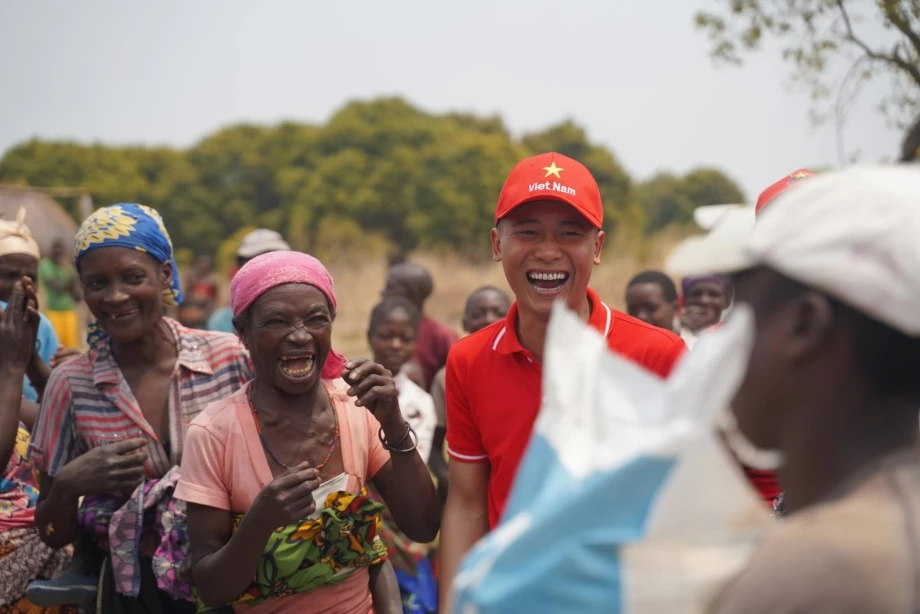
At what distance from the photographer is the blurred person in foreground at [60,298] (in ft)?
41.9

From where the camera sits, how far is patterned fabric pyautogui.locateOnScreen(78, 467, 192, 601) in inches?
126

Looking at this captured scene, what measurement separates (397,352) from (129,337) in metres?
2.50

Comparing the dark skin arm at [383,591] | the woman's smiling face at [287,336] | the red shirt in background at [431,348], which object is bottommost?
the dark skin arm at [383,591]

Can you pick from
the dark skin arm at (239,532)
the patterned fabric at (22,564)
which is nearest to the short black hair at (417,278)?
the patterned fabric at (22,564)

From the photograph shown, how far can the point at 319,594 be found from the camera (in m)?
3.07

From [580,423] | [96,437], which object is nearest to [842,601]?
[580,423]

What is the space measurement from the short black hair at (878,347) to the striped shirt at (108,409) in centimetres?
248

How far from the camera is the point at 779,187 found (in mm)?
3189

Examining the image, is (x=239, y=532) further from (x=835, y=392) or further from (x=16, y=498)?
(x=835, y=392)

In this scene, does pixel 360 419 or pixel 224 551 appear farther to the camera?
pixel 360 419

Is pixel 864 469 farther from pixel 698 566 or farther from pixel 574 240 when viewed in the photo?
pixel 574 240

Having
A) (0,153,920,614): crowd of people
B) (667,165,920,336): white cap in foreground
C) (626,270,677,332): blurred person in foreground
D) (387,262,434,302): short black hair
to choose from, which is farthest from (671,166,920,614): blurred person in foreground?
(387,262,434,302): short black hair

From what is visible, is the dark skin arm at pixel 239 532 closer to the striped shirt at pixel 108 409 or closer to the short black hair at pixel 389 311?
the striped shirt at pixel 108 409

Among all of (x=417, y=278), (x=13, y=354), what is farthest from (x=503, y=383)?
(x=417, y=278)
